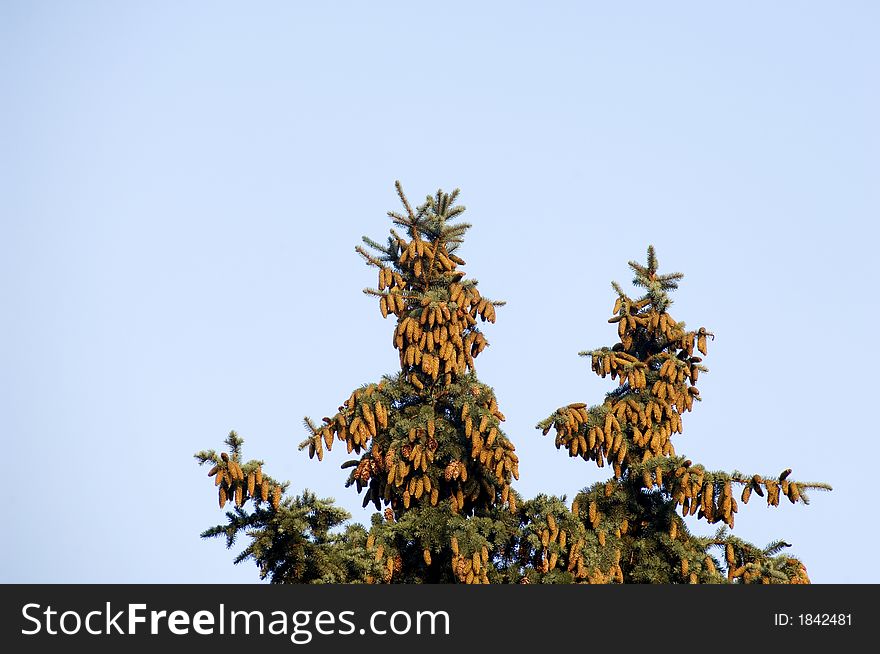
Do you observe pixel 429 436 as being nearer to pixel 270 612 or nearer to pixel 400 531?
pixel 400 531

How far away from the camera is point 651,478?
94.7ft

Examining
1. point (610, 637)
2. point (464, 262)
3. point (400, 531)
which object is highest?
point (464, 262)

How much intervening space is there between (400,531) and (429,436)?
63.4 inches

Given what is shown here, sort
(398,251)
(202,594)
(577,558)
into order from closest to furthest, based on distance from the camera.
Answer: (202,594) < (577,558) < (398,251)

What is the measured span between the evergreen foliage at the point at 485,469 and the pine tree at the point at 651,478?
28 millimetres

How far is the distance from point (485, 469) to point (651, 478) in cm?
275

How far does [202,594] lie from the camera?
2370 cm

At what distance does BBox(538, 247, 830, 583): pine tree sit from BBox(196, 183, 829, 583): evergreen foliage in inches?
1.1

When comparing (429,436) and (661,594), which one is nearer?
(661,594)

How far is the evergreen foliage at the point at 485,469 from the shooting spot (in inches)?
1085

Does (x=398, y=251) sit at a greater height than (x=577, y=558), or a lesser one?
greater

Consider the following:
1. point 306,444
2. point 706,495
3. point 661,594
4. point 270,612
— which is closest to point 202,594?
point 270,612

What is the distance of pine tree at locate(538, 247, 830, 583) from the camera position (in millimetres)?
27781

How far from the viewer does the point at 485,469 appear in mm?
28688
